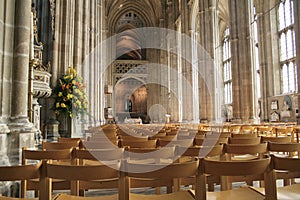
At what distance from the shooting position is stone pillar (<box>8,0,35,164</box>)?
12.1ft

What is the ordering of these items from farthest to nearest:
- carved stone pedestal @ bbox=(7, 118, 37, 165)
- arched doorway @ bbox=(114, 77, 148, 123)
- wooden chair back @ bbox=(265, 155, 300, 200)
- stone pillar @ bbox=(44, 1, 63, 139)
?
arched doorway @ bbox=(114, 77, 148, 123) → stone pillar @ bbox=(44, 1, 63, 139) → carved stone pedestal @ bbox=(7, 118, 37, 165) → wooden chair back @ bbox=(265, 155, 300, 200)

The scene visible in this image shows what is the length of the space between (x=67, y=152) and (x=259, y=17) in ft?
71.5

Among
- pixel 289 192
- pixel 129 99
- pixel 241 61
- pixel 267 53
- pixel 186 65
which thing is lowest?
pixel 289 192

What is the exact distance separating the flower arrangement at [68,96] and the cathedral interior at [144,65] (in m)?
0.03

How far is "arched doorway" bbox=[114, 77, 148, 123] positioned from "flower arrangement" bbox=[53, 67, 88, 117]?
1160 inches

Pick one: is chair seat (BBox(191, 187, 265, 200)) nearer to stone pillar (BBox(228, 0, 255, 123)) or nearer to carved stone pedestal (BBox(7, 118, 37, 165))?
carved stone pedestal (BBox(7, 118, 37, 165))

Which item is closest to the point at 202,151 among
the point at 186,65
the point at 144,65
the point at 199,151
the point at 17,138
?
the point at 199,151

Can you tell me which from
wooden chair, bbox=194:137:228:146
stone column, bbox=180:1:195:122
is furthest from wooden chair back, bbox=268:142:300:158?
stone column, bbox=180:1:195:122

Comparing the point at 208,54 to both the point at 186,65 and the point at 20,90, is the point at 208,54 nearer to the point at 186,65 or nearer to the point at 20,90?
the point at 186,65

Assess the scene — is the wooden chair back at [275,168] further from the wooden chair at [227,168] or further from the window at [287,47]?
the window at [287,47]

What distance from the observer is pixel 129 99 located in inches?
1576

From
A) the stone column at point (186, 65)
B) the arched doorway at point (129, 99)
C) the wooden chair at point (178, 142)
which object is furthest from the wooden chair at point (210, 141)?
the arched doorway at point (129, 99)

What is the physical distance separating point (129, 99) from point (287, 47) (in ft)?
80.9

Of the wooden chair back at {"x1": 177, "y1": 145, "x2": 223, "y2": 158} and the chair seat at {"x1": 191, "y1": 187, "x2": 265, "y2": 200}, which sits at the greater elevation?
A: the wooden chair back at {"x1": 177, "y1": 145, "x2": 223, "y2": 158}
